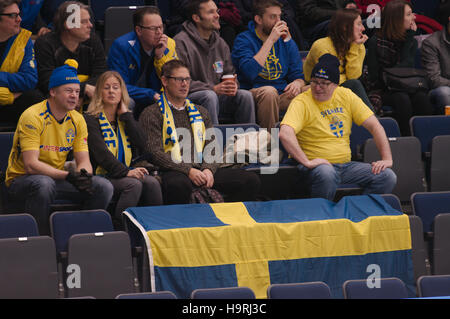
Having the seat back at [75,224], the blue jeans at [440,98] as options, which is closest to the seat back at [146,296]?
the seat back at [75,224]

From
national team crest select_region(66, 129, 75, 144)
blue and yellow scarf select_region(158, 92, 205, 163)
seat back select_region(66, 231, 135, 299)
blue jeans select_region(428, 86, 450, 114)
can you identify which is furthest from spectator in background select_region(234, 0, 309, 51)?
seat back select_region(66, 231, 135, 299)

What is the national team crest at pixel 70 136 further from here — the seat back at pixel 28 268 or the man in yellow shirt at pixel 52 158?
the seat back at pixel 28 268

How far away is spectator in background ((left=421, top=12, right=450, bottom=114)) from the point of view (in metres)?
7.42

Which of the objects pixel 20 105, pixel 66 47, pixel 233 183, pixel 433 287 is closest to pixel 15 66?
pixel 20 105

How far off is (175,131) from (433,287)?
84.9 inches

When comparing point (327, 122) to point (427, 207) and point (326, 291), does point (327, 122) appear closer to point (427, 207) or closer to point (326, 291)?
point (427, 207)

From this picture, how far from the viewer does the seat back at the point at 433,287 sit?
4660 mm

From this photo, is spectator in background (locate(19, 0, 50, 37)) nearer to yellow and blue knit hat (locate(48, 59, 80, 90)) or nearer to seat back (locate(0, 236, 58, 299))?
yellow and blue knit hat (locate(48, 59, 80, 90))

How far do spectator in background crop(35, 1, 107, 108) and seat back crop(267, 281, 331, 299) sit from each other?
2.43 meters

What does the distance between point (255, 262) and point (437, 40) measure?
3216 millimetres

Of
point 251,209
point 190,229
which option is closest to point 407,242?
point 251,209

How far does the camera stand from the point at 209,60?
6.88 m

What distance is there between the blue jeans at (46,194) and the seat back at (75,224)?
19 centimetres

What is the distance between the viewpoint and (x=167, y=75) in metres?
6.11
